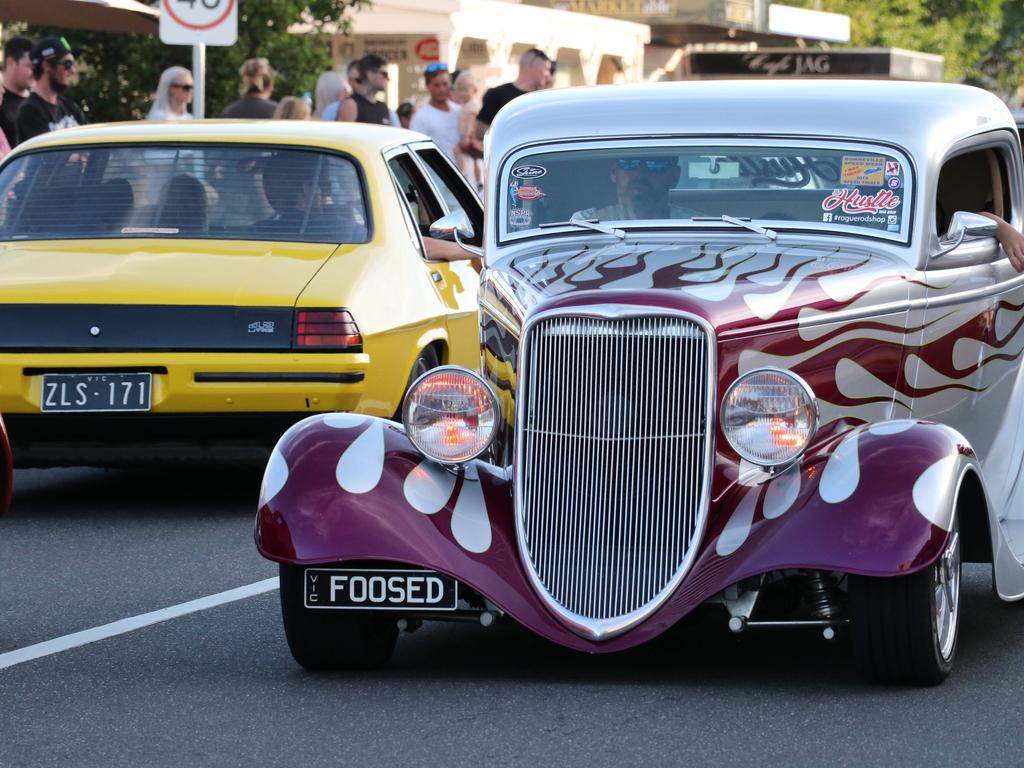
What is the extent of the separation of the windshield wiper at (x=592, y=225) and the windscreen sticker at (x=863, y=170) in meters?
0.75

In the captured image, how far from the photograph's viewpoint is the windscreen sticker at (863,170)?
7082 millimetres

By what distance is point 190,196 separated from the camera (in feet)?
32.3

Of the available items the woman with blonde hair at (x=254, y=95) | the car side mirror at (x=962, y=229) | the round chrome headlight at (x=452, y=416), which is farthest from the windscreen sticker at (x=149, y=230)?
the woman with blonde hair at (x=254, y=95)

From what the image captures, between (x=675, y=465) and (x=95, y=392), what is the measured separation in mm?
3734

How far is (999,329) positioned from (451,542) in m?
2.39

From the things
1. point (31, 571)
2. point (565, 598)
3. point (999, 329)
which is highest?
point (999, 329)

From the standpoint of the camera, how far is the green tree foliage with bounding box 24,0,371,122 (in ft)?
70.2

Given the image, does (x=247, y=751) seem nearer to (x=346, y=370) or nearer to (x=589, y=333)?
(x=589, y=333)

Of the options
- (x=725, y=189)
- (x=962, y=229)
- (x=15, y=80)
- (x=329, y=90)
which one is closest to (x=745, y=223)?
(x=725, y=189)

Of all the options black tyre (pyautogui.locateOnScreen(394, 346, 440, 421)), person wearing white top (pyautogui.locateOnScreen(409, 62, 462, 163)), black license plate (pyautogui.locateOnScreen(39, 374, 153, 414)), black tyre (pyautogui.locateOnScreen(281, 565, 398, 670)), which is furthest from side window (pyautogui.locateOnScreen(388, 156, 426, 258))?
person wearing white top (pyautogui.locateOnScreen(409, 62, 462, 163))

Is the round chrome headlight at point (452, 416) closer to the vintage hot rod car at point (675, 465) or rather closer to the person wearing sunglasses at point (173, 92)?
the vintage hot rod car at point (675, 465)

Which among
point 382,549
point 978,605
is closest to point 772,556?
point 382,549

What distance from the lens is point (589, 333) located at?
595cm

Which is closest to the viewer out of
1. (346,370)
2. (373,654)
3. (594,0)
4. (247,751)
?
(247,751)
